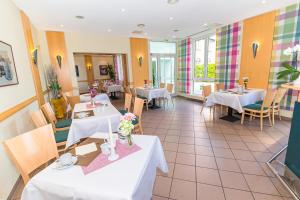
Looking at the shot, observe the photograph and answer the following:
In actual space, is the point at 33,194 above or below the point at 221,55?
below

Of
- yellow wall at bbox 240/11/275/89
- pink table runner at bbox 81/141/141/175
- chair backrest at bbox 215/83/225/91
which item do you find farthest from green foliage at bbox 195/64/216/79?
pink table runner at bbox 81/141/141/175

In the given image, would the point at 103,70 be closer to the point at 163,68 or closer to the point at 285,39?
the point at 163,68

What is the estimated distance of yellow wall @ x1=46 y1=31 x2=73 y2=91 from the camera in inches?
203

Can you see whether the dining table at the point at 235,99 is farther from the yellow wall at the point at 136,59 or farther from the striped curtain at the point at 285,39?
the yellow wall at the point at 136,59

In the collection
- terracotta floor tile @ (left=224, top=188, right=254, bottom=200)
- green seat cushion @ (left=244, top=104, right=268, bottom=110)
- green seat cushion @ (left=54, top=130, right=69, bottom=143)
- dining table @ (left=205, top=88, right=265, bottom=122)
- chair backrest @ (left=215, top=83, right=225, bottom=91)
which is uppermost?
chair backrest @ (left=215, top=83, right=225, bottom=91)

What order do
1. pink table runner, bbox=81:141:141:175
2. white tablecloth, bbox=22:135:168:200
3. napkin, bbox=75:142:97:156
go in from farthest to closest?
napkin, bbox=75:142:97:156, pink table runner, bbox=81:141:141:175, white tablecloth, bbox=22:135:168:200

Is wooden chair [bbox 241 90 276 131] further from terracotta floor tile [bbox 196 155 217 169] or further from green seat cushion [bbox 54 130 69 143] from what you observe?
green seat cushion [bbox 54 130 69 143]

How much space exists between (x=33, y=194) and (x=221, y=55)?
19.2 feet

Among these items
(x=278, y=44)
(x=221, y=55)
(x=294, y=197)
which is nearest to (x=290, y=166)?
(x=294, y=197)

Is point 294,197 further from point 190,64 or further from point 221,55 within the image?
point 190,64

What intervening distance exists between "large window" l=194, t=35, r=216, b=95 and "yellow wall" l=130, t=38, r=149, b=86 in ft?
7.19

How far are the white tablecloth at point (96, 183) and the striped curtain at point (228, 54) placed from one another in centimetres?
491

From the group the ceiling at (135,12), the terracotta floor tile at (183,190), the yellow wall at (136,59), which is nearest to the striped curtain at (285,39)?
the ceiling at (135,12)

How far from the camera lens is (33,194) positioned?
1.07 m
